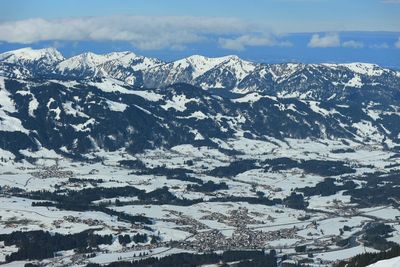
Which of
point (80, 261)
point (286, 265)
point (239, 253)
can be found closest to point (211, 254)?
point (239, 253)

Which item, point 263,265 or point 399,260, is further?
point 263,265

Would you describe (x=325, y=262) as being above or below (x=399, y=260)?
below

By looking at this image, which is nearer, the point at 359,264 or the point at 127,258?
the point at 359,264

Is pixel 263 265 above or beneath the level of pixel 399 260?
beneath

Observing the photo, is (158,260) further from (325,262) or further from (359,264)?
(359,264)

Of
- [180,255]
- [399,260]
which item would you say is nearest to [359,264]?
[399,260]

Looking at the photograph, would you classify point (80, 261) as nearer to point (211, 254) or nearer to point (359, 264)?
point (211, 254)

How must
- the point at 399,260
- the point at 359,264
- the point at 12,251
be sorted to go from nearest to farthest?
1. the point at 399,260
2. the point at 359,264
3. the point at 12,251

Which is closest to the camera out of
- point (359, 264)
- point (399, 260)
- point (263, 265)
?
point (399, 260)

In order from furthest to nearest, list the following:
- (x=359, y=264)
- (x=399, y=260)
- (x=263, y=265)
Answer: (x=263, y=265) < (x=359, y=264) < (x=399, y=260)
